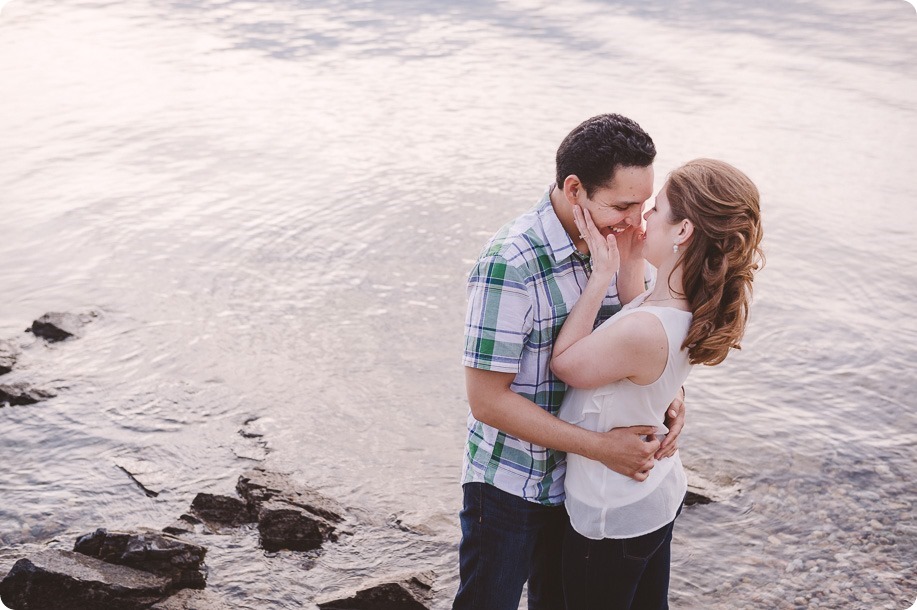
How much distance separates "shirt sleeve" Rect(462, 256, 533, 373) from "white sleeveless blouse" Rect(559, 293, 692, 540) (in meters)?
0.34

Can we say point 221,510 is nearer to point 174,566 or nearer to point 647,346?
point 174,566

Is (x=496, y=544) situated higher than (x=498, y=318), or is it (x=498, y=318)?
(x=498, y=318)

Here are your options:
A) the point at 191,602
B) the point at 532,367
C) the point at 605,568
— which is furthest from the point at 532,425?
the point at 191,602

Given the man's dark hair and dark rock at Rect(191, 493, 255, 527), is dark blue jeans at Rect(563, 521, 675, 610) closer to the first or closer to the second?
the man's dark hair

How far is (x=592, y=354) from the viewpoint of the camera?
3.30m

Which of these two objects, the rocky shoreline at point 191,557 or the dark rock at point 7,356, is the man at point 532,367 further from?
the dark rock at point 7,356

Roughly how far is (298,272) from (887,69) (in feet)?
39.4

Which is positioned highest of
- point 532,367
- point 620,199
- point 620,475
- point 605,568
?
point 620,199

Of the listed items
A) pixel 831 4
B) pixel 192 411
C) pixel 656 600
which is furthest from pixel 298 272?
pixel 831 4

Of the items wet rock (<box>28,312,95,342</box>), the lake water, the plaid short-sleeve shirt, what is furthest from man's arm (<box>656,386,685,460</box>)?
wet rock (<box>28,312,95,342</box>)

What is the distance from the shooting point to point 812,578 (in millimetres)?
5605

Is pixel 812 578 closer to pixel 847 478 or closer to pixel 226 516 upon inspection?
pixel 847 478

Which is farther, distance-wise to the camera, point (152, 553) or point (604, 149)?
point (152, 553)

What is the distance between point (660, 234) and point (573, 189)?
0.36 metres
